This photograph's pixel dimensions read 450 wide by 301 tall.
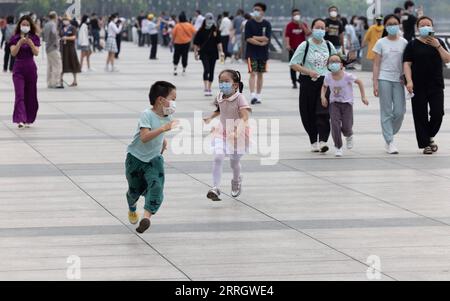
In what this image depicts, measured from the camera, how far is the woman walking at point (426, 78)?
1597cm

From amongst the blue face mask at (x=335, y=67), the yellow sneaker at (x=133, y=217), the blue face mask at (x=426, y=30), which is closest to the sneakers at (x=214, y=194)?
the yellow sneaker at (x=133, y=217)

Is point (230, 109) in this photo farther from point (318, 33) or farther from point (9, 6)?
point (9, 6)

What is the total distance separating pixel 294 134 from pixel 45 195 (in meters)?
6.56

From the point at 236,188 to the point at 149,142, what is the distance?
208 centimetres

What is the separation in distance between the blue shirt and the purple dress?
9092 mm

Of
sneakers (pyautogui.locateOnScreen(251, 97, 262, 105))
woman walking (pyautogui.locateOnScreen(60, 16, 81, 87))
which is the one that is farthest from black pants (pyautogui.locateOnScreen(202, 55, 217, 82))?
woman walking (pyautogui.locateOnScreen(60, 16, 81, 87))

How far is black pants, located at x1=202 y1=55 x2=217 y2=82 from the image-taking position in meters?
26.6

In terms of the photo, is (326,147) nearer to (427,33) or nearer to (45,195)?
(427,33)

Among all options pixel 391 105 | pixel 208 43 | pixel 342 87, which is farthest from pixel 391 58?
pixel 208 43

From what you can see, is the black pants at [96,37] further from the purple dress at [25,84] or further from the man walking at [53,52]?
the purple dress at [25,84]

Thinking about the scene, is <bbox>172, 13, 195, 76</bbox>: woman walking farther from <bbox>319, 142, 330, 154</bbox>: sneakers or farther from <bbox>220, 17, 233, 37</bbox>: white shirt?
<bbox>319, 142, 330, 154</bbox>: sneakers

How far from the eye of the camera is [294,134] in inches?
728

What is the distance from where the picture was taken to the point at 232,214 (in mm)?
11500
